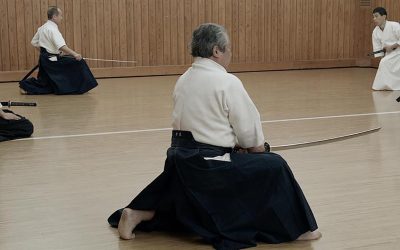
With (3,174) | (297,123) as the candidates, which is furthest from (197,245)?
(297,123)

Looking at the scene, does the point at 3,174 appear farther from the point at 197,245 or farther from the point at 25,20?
the point at 25,20

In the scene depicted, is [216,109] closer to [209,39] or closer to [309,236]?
[209,39]

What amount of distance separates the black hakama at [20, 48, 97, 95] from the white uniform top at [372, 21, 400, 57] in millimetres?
4740

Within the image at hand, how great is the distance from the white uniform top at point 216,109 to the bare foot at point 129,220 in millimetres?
533

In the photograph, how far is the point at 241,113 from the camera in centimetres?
371

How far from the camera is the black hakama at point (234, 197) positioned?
3.78 metres

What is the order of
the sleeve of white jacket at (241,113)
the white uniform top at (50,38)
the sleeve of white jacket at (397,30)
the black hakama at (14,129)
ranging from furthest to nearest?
1. the sleeve of white jacket at (397,30)
2. the white uniform top at (50,38)
3. the black hakama at (14,129)
4. the sleeve of white jacket at (241,113)

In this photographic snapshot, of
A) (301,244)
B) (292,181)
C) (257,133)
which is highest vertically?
(257,133)

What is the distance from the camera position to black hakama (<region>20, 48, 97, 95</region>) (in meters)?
10.9

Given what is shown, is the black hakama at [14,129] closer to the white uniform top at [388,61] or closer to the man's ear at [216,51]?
the man's ear at [216,51]

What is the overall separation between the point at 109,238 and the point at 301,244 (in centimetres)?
105

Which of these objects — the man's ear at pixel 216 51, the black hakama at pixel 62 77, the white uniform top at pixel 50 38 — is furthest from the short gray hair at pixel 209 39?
the black hakama at pixel 62 77

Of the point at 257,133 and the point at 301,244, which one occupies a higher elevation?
the point at 257,133

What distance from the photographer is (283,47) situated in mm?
14836
